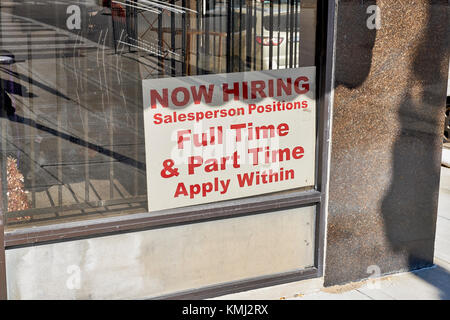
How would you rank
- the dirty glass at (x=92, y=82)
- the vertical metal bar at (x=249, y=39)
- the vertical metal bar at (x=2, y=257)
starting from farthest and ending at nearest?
the vertical metal bar at (x=249, y=39), the dirty glass at (x=92, y=82), the vertical metal bar at (x=2, y=257)

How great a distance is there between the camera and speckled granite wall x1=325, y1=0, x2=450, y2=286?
Result: 4.69m

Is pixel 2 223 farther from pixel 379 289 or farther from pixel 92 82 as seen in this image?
pixel 379 289

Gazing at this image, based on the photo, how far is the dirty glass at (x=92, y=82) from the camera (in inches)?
156

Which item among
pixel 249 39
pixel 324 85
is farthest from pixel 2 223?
pixel 324 85

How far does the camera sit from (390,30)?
4.75 m

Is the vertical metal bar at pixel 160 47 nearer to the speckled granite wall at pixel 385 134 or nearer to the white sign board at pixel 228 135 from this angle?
the white sign board at pixel 228 135

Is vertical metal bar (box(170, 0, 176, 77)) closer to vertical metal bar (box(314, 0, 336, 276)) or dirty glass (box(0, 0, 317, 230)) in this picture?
dirty glass (box(0, 0, 317, 230))

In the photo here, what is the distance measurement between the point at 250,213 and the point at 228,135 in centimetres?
58

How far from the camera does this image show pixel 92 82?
4.13 m

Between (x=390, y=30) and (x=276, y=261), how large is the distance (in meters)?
1.86

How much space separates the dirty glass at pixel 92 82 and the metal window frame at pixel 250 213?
0.11 m

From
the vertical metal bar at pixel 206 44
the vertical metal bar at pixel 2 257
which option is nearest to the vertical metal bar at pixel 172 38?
the vertical metal bar at pixel 206 44
